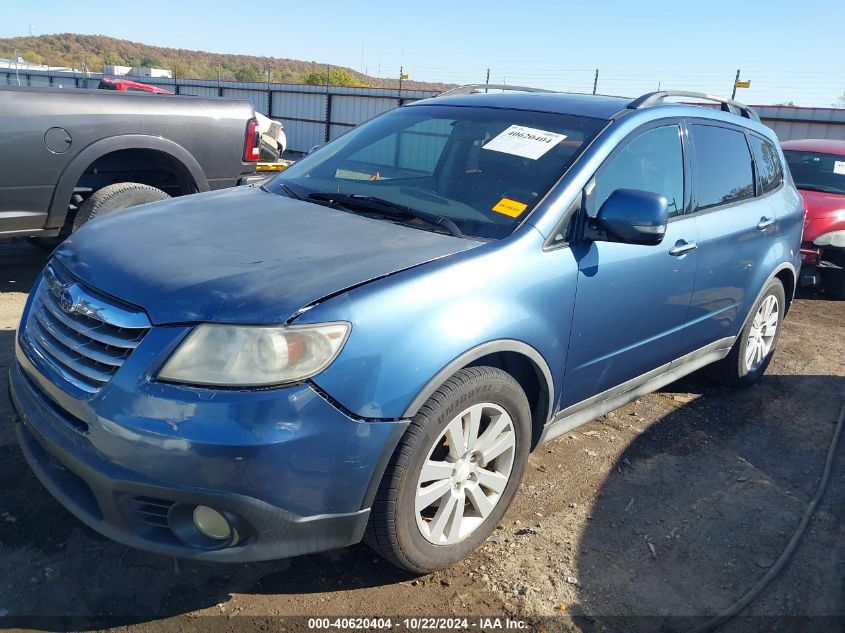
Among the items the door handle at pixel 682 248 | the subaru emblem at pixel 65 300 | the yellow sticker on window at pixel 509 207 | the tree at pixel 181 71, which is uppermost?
the tree at pixel 181 71

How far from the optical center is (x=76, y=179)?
17.3 feet

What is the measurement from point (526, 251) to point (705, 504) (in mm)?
1614

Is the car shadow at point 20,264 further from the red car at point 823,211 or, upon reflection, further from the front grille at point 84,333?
the red car at point 823,211

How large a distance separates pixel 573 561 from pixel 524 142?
1.83 m

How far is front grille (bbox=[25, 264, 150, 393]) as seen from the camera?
2225mm

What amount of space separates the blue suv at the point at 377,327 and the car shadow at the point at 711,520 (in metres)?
0.45

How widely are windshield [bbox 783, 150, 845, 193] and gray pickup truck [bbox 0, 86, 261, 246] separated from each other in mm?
6008

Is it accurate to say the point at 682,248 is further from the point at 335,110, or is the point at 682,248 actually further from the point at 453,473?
the point at 335,110

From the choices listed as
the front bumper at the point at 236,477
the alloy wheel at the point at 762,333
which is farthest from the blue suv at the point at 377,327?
the alloy wheel at the point at 762,333

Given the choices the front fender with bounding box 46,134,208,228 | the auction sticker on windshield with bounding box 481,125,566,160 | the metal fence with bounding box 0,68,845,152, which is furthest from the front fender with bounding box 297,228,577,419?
the metal fence with bounding box 0,68,845,152

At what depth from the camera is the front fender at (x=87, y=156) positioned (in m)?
5.23

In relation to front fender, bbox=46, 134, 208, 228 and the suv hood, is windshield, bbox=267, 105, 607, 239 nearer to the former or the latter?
the suv hood

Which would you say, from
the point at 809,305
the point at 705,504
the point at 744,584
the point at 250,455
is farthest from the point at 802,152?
the point at 250,455

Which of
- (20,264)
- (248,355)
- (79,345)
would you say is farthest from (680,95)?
(20,264)
